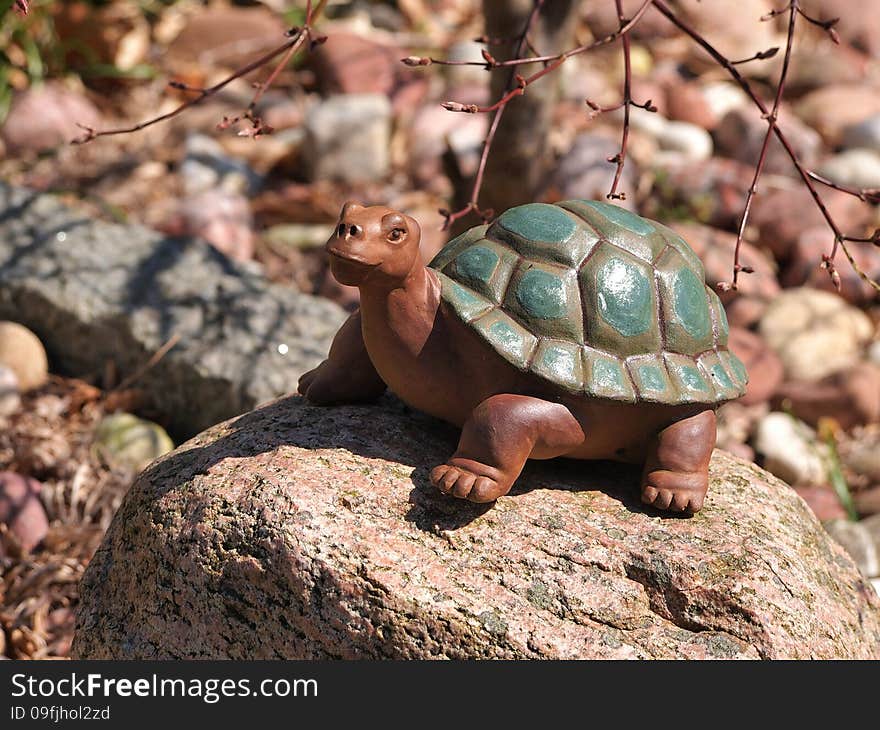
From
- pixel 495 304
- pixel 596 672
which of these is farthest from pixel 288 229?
pixel 596 672

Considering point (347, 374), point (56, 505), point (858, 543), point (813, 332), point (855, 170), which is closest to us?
point (347, 374)

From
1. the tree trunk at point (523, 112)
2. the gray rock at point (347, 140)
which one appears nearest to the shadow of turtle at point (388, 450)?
the tree trunk at point (523, 112)

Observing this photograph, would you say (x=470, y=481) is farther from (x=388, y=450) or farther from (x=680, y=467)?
(x=680, y=467)

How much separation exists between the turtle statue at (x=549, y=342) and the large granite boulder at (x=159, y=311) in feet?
5.34

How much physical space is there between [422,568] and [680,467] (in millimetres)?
667

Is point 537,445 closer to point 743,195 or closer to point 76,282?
point 76,282

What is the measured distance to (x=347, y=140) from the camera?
6453mm

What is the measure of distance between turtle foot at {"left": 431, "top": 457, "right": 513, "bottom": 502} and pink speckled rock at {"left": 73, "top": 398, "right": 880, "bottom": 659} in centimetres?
10

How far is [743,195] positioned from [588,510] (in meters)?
4.19

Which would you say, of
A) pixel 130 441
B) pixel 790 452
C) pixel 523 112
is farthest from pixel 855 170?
pixel 130 441

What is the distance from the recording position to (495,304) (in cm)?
240

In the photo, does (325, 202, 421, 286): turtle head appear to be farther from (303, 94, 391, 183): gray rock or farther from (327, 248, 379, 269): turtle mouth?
(303, 94, 391, 183): gray rock

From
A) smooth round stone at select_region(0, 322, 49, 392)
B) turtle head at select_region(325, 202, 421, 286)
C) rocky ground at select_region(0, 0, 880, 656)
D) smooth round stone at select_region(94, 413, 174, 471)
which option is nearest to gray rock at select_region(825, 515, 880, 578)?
rocky ground at select_region(0, 0, 880, 656)

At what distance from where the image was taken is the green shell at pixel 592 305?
2352 millimetres
